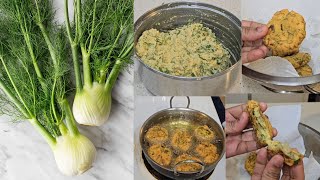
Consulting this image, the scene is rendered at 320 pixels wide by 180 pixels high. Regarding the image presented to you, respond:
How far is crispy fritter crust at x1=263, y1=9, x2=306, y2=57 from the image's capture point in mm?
1195

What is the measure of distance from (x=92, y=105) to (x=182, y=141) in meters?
0.29

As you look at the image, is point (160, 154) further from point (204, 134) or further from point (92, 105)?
point (92, 105)

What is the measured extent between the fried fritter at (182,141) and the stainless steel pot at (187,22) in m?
0.10

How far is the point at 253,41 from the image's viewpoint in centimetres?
122

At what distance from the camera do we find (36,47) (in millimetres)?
1513

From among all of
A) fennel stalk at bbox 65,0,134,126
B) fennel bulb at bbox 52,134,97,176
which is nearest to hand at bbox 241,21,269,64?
fennel stalk at bbox 65,0,134,126

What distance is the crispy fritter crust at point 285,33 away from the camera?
1.20 m

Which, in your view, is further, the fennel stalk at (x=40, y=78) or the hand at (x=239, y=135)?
the fennel stalk at (x=40, y=78)

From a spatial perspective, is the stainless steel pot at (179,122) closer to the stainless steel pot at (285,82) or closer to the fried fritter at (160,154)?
the fried fritter at (160,154)

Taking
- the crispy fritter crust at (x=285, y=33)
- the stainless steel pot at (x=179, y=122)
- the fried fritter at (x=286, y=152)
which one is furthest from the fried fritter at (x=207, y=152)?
the crispy fritter crust at (x=285, y=33)

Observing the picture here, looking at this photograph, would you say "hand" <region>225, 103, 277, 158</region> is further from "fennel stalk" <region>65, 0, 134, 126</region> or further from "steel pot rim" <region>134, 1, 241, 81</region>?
"fennel stalk" <region>65, 0, 134, 126</region>

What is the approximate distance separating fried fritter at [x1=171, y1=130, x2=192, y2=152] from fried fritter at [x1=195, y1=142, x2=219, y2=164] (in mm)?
24

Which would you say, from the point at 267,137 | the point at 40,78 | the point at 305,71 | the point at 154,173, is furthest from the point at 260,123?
the point at 40,78

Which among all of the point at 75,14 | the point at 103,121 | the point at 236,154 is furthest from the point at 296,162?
the point at 75,14
